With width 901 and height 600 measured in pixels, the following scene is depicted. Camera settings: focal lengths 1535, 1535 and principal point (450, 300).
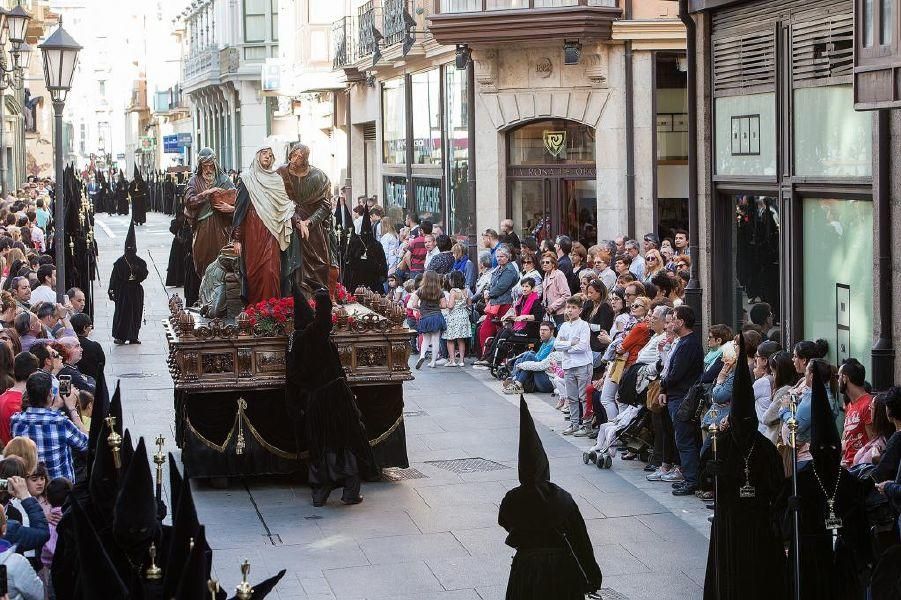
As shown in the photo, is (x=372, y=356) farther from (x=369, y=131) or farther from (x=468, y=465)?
(x=369, y=131)

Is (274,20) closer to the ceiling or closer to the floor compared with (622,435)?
closer to the ceiling

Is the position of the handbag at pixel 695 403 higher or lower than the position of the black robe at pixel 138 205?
lower

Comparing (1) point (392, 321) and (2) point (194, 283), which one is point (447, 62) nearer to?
(2) point (194, 283)

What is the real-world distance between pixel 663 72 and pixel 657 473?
12.4m

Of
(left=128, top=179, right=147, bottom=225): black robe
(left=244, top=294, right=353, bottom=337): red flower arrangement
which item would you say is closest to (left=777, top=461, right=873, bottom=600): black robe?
(left=244, top=294, right=353, bottom=337): red flower arrangement

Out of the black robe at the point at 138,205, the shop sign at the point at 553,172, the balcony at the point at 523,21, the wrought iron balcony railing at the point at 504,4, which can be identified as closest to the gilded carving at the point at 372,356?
the balcony at the point at 523,21

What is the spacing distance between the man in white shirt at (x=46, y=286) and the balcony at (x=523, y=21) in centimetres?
890

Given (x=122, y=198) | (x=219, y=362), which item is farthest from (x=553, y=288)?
(x=122, y=198)

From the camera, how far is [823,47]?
13.3 m

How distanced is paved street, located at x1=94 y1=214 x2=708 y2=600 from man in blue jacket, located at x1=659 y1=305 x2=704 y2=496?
0.75 feet

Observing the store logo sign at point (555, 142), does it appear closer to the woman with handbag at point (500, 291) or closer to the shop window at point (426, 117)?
the shop window at point (426, 117)

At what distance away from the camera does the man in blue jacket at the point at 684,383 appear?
1305cm

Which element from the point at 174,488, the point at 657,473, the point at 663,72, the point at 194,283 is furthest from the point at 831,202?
the point at 194,283

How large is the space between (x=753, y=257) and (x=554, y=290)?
380 centimetres
